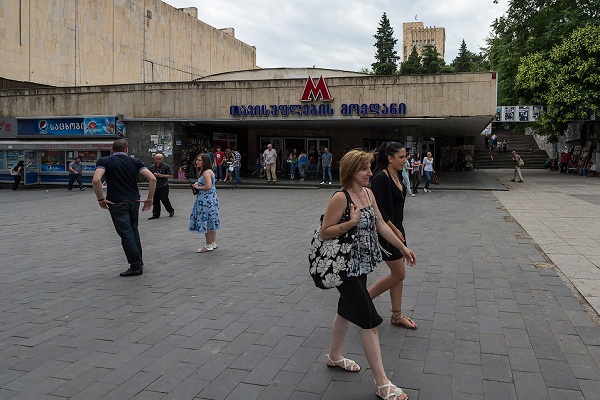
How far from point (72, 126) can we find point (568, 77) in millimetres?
23458

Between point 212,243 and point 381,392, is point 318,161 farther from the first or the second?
point 381,392

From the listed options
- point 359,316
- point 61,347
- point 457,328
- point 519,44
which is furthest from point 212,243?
point 519,44

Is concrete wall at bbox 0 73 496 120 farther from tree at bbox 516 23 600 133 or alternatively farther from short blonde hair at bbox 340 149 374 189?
short blonde hair at bbox 340 149 374 189

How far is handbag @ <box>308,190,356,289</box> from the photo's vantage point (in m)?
3.23

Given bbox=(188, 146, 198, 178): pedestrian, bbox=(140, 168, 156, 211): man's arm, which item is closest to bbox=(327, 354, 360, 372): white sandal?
bbox=(140, 168, 156, 211): man's arm

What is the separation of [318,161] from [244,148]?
455 centimetres

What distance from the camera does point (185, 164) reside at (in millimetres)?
22797

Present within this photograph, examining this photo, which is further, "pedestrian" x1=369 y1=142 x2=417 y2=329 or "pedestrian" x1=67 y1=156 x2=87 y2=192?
"pedestrian" x1=67 y1=156 x2=87 y2=192

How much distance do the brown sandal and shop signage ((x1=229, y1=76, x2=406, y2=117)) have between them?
15845 mm

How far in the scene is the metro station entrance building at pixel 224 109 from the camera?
19016 millimetres

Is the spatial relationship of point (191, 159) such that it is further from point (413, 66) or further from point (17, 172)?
point (413, 66)

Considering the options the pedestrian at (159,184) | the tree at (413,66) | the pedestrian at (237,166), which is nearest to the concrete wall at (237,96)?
the pedestrian at (237,166)

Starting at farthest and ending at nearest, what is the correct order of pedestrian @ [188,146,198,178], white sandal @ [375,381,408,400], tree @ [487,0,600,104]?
tree @ [487,0,600,104], pedestrian @ [188,146,198,178], white sandal @ [375,381,408,400]

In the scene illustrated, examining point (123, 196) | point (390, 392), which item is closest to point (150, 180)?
point (123, 196)
